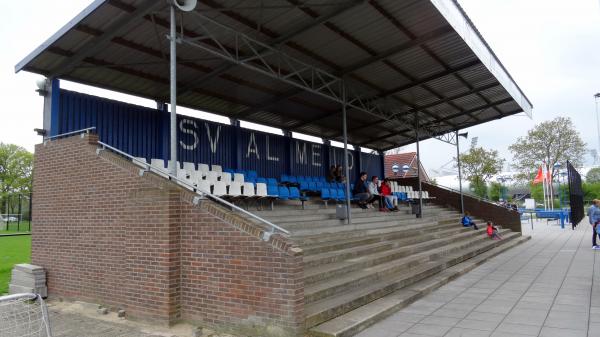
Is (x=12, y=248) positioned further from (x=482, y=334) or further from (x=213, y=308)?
(x=482, y=334)

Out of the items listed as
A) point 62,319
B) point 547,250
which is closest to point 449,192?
point 547,250

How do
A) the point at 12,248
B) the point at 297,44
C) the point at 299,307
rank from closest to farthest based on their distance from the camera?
1. the point at 299,307
2. the point at 297,44
3. the point at 12,248

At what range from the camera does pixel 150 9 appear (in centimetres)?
764

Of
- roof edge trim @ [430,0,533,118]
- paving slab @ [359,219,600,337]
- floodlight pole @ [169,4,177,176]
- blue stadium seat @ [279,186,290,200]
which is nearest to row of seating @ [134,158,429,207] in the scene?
blue stadium seat @ [279,186,290,200]

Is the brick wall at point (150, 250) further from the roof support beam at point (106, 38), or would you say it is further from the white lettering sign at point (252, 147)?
the white lettering sign at point (252, 147)

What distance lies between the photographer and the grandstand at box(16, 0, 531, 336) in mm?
5785

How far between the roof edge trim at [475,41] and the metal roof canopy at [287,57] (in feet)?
0.13

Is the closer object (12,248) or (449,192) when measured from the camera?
(12,248)

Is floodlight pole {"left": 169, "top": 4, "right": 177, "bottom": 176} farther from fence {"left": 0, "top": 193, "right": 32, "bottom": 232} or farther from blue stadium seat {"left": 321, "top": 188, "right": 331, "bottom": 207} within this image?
fence {"left": 0, "top": 193, "right": 32, "bottom": 232}

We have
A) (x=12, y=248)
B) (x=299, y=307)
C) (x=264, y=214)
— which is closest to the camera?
(x=299, y=307)

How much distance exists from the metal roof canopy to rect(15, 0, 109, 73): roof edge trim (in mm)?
22

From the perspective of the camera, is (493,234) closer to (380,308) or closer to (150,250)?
(380,308)

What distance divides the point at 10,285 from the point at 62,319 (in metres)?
2.63

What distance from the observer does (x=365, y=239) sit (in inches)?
376
